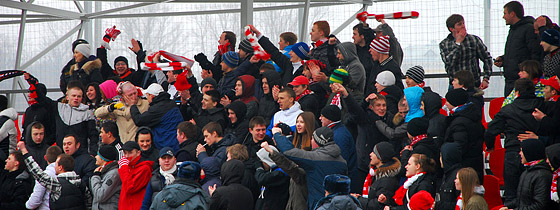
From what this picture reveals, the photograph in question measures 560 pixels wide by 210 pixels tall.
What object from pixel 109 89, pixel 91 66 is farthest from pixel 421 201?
pixel 91 66

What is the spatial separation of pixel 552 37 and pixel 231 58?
471 cm

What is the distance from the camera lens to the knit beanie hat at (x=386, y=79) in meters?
10.4

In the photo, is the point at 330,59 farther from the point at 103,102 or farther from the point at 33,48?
the point at 33,48

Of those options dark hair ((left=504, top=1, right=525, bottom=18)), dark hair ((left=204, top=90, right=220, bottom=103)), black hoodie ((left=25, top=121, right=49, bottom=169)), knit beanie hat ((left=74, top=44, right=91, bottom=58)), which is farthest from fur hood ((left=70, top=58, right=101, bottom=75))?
dark hair ((left=504, top=1, right=525, bottom=18))

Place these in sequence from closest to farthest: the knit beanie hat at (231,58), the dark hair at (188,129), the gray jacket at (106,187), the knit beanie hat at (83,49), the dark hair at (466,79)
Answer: the gray jacket at (106,187) → the dark hair at (188,129) → the dark hair at (466,79) → the knit beanie hat at (231,58) → the knit beanie hat at (83,49)

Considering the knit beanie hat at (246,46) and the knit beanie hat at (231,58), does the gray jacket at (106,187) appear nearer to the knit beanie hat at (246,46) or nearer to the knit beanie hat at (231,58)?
the knit beanie hat at (231,58)

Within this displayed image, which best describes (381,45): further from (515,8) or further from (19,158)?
(19,158)

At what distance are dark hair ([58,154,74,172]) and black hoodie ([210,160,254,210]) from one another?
2291mm

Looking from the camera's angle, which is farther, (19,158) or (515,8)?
(515,8)

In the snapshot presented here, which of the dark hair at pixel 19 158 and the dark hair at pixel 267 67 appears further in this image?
the dark hair at pixel 267 67

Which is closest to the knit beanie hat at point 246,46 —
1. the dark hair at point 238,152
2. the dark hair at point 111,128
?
the dark hair at point 111,128

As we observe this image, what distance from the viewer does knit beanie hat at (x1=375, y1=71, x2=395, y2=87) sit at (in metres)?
A: 10.4

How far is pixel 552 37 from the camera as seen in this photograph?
10094mm

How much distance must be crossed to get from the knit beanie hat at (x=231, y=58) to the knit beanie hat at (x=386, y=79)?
8.25 ft
